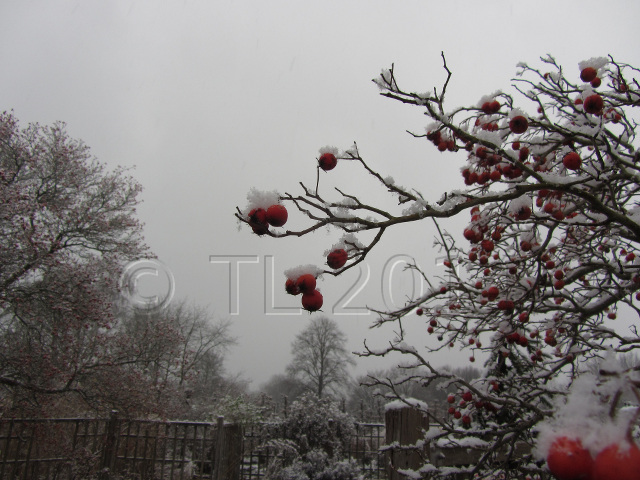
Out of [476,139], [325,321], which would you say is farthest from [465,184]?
[325,321]

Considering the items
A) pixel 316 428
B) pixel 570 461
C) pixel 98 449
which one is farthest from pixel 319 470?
pixel 570 461

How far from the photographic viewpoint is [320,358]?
30.3 meters

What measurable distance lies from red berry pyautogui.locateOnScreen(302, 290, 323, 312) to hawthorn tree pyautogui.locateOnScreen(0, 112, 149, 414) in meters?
7.21

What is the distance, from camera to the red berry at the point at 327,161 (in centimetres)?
153

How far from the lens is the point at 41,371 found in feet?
21.7

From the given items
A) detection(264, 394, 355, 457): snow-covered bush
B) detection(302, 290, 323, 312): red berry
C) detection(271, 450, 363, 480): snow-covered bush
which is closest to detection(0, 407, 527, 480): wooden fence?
detection(264, 394, 355, 457): snow-covered bush

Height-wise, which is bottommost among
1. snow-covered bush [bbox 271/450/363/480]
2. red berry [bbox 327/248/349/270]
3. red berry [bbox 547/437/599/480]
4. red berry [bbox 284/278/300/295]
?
snow-covered bush [bbox 271/450/363/480]

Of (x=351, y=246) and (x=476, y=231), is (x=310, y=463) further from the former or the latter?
(x=351, y=246)

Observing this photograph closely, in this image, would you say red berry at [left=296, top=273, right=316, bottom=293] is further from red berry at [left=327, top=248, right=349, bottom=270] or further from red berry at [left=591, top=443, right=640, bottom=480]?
red berry at [left=591, top=443, right=640, bottom=480]

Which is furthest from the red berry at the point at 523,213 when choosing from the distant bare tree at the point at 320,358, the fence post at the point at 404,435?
the distant bare tree at the point at 320,358

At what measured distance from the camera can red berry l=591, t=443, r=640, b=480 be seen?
54cm

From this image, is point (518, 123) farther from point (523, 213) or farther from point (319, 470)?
point (319, 470)

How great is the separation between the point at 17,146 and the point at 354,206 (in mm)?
9738

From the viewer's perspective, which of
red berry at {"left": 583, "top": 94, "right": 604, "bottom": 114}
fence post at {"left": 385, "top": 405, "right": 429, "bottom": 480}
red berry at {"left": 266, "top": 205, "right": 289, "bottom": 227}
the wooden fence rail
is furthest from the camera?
the wooden fence rail
